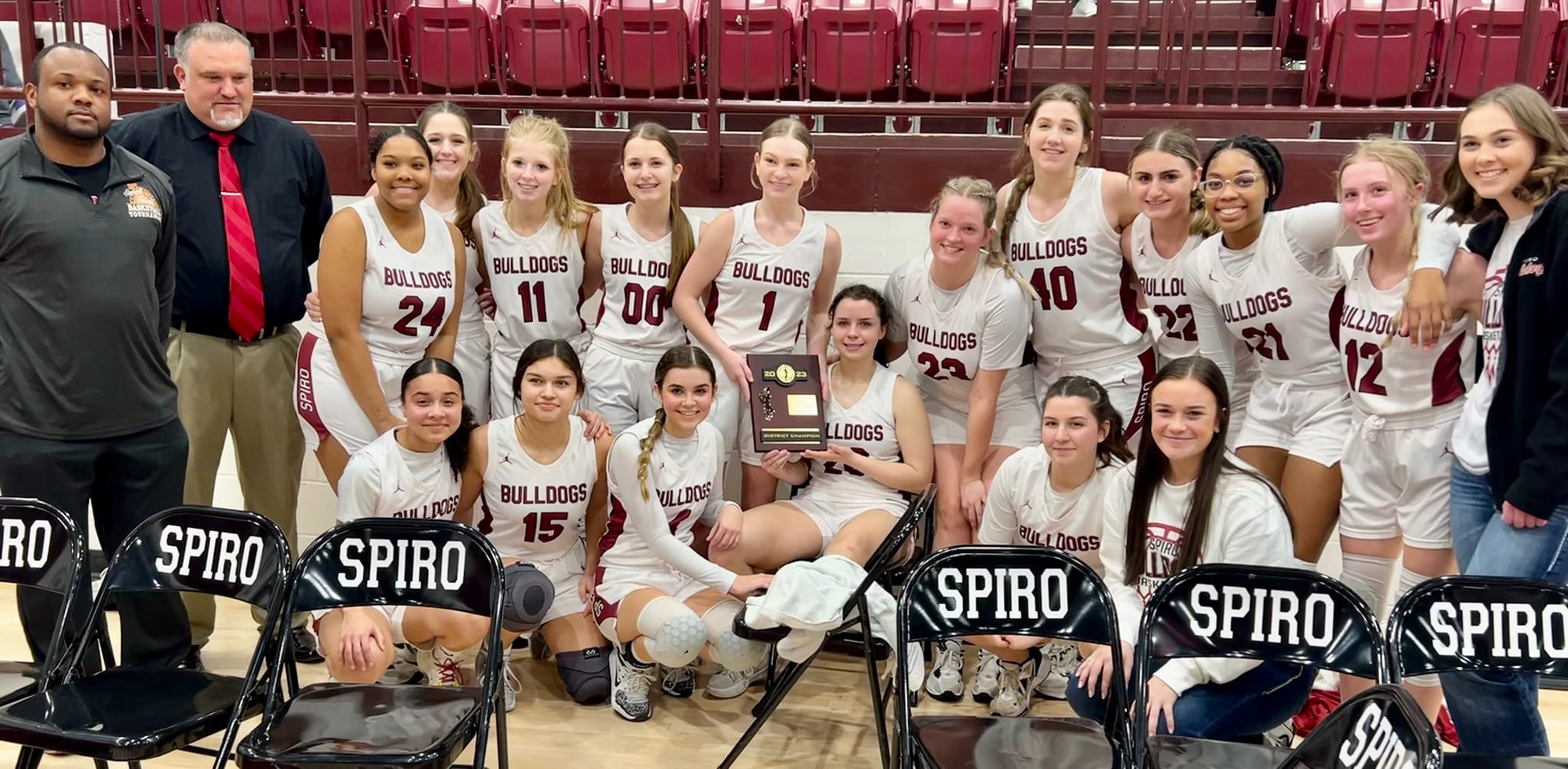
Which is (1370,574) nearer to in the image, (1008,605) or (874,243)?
(1008,605)

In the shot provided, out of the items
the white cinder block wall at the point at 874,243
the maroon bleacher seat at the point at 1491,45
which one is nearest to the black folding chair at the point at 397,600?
the white cinder block wall at the point at 874,243

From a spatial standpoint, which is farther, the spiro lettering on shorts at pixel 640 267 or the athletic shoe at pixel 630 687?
the spiro lettering on shorts at pixel 640 267

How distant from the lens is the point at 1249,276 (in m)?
3.07

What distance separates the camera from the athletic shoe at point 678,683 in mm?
3398

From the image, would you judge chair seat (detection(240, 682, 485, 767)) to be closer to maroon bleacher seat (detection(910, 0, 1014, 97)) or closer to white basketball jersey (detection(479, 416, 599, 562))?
white basketball jersey (detection(479, 416, 599, 562))

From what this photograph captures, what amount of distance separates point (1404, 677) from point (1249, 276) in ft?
4.03

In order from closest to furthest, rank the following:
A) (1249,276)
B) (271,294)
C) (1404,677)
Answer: (1404,677) → (1249,276) → (271,294)

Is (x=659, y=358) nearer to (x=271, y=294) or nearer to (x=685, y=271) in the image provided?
(x=685, y=271)

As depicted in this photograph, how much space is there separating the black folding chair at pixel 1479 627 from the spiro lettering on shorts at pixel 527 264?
245 centimetres

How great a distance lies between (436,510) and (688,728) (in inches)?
36.9

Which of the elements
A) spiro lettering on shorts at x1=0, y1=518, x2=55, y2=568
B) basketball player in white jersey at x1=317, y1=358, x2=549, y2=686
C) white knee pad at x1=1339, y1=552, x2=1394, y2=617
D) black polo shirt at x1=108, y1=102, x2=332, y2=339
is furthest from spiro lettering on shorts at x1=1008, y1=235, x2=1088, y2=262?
spiro lettering on shorts at x1=0, y1=518, x2=55, y2=568

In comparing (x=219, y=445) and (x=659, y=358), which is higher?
(x=659, y=358)

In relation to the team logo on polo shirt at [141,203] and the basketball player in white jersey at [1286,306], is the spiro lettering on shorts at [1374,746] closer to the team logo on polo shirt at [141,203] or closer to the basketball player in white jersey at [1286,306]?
the basketball player in white jersey at [1286,306]

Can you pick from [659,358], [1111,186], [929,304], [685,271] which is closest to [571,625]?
[659,358]
